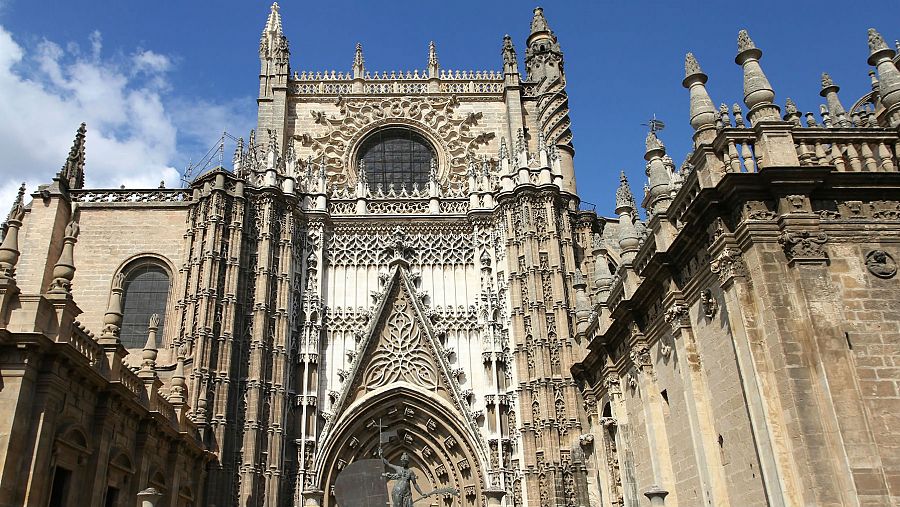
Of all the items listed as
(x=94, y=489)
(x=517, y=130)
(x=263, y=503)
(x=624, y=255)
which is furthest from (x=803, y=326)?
(x=517, y=130)

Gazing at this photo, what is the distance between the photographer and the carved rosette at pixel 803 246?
11.3 m

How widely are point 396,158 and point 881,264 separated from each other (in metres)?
20.5

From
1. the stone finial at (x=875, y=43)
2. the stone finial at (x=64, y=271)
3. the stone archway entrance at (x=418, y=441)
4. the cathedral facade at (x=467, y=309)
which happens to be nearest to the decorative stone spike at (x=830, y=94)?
the cathedral facade at (x=467, y=309)

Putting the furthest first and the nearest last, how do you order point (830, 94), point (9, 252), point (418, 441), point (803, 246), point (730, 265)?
1. point (418, 441)
2. point (830, 94)
3. point (9, 252)
4. point (730, 265)
5. point (803, 246)

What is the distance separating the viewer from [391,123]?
29781 mm

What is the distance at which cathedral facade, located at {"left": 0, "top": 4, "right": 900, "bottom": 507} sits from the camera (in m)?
11.4

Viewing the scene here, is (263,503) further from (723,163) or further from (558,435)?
(723,163)

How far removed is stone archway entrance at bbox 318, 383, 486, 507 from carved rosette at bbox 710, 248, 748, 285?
13.5 m

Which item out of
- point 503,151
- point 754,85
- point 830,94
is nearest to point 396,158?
point 503,151

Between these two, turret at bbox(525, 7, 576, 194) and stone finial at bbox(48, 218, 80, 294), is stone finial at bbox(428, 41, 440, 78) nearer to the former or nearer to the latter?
turret at bbox(525, 7, 576, 194)

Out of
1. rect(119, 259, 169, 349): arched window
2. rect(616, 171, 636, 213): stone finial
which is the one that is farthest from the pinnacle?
rect(616, 171, 636, 213): stone finial

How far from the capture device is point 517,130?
2855cm

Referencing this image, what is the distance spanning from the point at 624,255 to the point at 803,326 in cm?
771

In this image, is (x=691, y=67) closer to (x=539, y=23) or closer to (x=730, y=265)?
(x=730, y=265)
